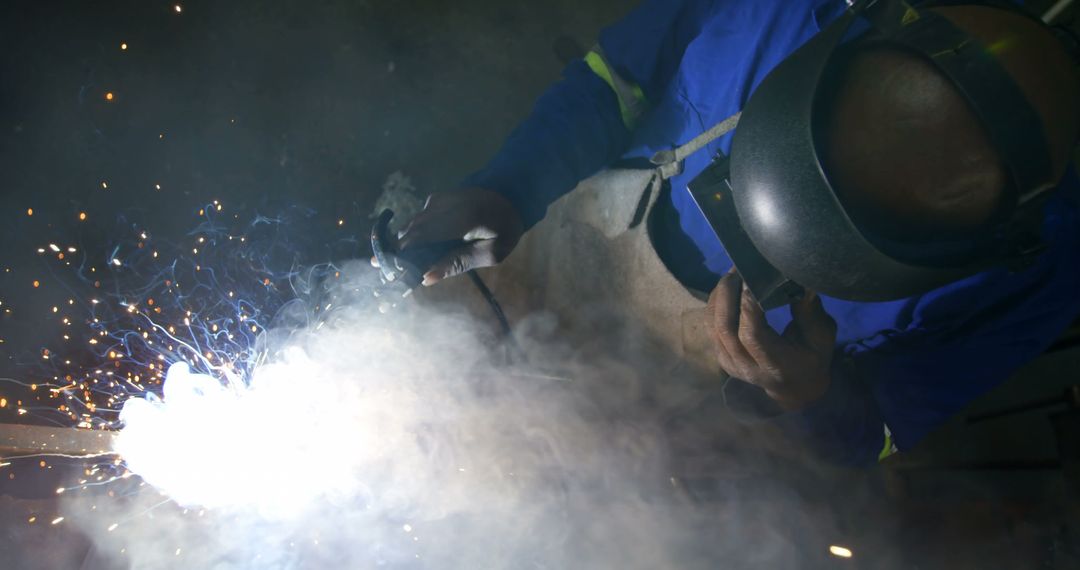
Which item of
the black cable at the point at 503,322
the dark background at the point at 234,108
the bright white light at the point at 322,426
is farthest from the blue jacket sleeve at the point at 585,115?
the dark background at the point at 234,108

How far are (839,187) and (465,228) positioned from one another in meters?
1.17

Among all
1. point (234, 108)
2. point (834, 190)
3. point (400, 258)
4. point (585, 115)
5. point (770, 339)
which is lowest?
point (770, 339)

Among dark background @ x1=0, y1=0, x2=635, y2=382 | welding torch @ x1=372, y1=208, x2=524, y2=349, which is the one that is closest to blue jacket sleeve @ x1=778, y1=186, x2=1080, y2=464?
welding torch @ x1=372, y1=208, x2=524, y2=349

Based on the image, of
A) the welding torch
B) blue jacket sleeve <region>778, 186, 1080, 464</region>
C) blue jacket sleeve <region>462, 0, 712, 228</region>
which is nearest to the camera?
blue jacket sleeve <region>778, 186, 1080, 464</region>

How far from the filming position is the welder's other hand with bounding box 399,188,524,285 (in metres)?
1.88

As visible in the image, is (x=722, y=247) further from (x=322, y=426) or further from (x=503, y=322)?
(x=322, y=426)

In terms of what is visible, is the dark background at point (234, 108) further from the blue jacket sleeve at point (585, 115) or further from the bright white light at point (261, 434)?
the blue jacket sleeve at point (585, 115)

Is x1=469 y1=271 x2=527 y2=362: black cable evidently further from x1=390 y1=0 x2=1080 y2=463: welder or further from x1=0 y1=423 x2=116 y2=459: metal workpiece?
x1=0 y1=423 x2=116 y2=459: metal workpiece

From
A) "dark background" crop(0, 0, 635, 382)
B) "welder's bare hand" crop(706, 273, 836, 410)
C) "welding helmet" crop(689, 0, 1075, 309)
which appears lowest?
"welder's bare hand" crop(706, 273, 836, 410)

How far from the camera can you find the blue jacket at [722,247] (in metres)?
1.65

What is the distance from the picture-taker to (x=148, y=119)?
3.37 meters

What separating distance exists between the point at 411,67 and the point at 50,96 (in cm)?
220

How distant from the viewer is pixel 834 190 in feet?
3.88

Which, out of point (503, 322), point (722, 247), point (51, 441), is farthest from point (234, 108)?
point (722, 247)
